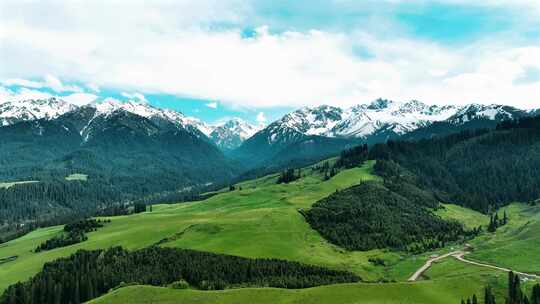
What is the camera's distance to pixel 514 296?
13075cm

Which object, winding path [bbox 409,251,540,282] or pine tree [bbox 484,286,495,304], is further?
winding path [bbox 409,251,540,282]

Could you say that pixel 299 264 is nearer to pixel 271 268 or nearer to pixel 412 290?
pixel 271 268

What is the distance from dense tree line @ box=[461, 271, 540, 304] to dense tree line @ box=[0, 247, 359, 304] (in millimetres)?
45785

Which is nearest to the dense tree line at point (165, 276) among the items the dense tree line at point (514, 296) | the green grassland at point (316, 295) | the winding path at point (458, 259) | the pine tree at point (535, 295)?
the winding path at point (458, 259)

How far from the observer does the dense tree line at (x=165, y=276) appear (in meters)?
162

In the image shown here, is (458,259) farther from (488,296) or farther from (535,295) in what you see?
(488,296)

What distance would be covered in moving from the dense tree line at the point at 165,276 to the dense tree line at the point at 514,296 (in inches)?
1803

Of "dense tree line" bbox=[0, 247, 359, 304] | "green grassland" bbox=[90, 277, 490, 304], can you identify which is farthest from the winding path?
"green grassland" bbox=[90, 277, 490, 304]

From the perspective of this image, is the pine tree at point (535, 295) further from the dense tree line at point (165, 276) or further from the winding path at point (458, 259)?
the dense tree line at point (165, 276)

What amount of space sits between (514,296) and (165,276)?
108 m

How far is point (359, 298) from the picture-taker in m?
127

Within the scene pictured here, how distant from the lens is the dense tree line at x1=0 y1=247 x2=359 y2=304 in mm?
161625

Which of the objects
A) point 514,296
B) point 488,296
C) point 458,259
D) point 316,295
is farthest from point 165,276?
point 458,259

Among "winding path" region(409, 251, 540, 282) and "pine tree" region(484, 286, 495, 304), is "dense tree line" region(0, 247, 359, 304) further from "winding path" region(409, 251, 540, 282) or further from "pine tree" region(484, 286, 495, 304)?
"pine tree" region(484, 286, 495, 304)
